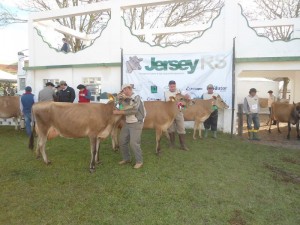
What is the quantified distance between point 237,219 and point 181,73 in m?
7.35

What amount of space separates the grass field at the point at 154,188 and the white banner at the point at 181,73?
10.7ft

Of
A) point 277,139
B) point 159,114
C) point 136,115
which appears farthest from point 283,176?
point 277,139

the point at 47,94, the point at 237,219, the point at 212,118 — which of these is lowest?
the point at 237,219

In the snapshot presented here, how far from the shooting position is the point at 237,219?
4.38 metres

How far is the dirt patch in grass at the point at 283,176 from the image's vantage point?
6181mm

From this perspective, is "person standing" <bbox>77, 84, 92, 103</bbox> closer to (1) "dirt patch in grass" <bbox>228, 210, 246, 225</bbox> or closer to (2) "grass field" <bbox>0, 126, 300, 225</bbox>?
(2) "grass field" <bbox>0, 126, 300, 225</bbox>

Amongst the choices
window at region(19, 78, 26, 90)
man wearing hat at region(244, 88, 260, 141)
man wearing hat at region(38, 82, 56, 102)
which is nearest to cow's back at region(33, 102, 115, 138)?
man wearing hat at region(38, 82, 56, 102)

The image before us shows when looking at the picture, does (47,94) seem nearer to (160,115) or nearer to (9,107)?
(9,107)

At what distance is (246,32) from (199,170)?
6.09m

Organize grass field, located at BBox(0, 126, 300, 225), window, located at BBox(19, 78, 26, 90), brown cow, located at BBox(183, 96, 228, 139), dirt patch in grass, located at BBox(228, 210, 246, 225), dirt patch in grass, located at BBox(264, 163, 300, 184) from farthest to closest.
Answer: window, located at BBox(19, 78, 26, 90) → brown cow, located at BBox(183, 96, 228, 139) → dirt patch in grass, located at BBox(264, 163, 300, 184) → grass field, located at BBox(0, 126, 300, 225) → dirt patch in grass, located at BBox(228, 210, 246, 225)

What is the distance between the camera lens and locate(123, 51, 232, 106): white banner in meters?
10.6

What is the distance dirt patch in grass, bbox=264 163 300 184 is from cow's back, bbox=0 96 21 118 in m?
9.07

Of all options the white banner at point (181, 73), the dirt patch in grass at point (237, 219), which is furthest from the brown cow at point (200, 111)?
the dirt patch in grass at point (237, 219)

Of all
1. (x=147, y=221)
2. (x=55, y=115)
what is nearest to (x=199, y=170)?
(x=147, y=221)
